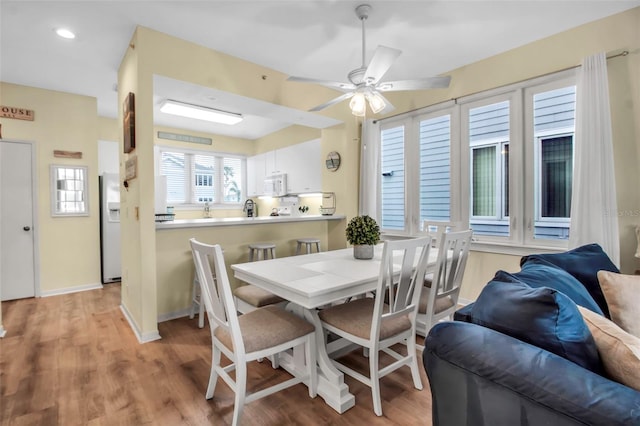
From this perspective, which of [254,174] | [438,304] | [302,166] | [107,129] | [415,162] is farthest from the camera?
[254,174]

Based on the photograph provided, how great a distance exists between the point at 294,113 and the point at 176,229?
195 cm

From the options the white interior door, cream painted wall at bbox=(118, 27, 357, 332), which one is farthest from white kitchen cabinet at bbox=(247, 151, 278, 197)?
the white interior door

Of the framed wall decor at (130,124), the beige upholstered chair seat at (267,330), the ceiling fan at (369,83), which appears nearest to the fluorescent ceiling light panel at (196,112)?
the framed wall decor at (130,124)

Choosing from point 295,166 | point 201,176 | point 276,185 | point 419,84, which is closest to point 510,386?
point 419,84

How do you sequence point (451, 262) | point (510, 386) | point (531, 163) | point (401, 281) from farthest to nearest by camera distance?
point (531, 163), point (451, 262), point (401, 281), point (510, 386)

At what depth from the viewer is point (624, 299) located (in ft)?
4.64

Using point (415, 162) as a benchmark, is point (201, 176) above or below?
above

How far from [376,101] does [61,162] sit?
4176 mm

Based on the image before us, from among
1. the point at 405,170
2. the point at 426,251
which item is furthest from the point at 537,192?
the point at 426,251

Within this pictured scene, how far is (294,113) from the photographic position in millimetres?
3781

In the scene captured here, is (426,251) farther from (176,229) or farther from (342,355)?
(176,229)

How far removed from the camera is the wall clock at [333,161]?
14.4 ft

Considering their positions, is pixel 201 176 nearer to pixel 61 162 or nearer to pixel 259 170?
pixel 259 170

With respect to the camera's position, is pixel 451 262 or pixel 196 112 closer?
pixel 451 262
